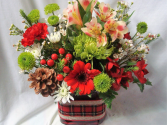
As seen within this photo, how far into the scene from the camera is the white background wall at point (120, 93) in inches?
37.0

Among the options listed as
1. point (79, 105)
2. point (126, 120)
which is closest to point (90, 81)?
point (79, 105)

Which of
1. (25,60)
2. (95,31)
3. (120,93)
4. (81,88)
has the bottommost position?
(120,93)

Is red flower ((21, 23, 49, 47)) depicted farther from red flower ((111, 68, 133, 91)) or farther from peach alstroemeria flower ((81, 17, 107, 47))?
red flower ((111, 68, 133, 91))

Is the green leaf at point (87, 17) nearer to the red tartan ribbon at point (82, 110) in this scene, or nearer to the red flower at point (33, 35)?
the red flower at point (33, 35)

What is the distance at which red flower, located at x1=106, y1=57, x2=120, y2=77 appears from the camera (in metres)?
0.66

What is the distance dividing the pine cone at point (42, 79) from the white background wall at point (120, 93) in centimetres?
36

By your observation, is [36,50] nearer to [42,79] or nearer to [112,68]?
[42,79]

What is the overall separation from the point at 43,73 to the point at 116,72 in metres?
0.32

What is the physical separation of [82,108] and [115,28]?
1.48ft

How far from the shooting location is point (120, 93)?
1133mm

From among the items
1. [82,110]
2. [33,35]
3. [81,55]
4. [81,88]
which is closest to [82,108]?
[82,110]

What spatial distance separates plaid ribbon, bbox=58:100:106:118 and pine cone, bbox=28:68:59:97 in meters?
0.20

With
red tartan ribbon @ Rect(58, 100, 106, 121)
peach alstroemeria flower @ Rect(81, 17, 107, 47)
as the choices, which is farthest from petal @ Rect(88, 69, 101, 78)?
red tartan ribbon @ Rect(58, 100, 106, 121)

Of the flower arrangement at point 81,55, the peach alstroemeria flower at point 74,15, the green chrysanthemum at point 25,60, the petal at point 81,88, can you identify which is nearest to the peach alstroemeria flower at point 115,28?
the flower arrangement at point 81,55
